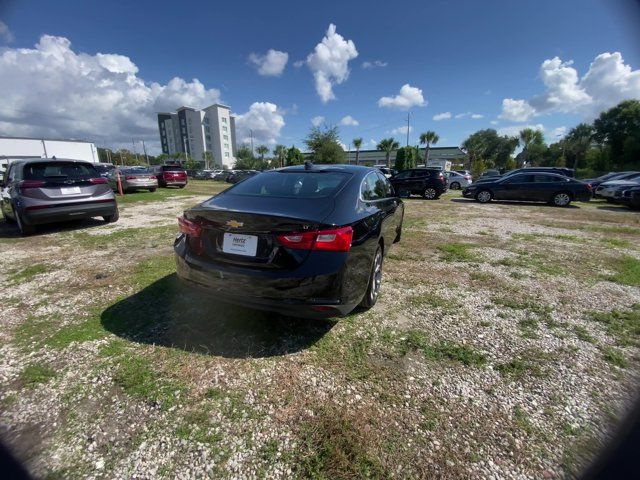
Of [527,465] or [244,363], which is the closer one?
[527,465]

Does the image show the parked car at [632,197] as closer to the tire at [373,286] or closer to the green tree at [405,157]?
→ the tire at [373,286]

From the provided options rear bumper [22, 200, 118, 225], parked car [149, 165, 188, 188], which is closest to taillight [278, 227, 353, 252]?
rear bumper [22, 200, 118, 225]

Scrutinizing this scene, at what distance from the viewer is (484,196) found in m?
13.3

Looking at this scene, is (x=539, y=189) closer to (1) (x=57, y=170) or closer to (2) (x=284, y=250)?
(2) (x=284, y=250)

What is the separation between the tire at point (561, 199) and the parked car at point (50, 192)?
1528cm

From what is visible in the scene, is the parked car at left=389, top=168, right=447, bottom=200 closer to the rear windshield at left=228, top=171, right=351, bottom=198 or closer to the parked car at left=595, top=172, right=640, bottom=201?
the parked car at left=595, top=172, right=640, bottom=201

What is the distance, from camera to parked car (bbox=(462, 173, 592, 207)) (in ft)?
38.3

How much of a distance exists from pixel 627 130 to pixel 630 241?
5042 centimetres

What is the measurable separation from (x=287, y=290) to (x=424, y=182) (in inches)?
546

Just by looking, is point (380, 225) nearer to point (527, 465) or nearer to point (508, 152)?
point (527, 465)

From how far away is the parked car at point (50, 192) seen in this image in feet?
17.8

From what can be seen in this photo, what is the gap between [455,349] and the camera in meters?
2.47

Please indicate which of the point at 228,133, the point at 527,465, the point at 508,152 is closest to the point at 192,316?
the point at 527,465

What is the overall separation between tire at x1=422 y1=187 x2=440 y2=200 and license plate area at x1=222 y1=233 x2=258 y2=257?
13794 millimetres
